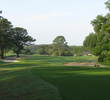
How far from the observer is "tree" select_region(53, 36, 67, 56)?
133 metres

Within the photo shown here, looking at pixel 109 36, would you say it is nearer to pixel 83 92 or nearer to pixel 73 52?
pixel 83 92

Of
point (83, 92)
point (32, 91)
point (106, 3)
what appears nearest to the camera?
point (83, 92)

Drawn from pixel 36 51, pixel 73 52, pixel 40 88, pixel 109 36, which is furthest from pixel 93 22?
pixel 36 51

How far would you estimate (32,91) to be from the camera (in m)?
13.2

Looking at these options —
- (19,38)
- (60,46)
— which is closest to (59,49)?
(60,46)

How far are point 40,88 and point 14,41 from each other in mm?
80408

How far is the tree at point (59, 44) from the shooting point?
133000 mm

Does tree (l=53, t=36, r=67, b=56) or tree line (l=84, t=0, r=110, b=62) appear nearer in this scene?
tree line (l=84, t=0, r=110, b=62)

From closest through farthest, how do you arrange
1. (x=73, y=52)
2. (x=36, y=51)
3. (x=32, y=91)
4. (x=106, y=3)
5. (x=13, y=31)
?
(x=32, y=91) → (x=106, y=3) → (x=13, y=31) → (x=73, y=52) → (x=36, y=51)

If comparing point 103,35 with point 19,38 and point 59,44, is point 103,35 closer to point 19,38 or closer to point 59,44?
point 19,38

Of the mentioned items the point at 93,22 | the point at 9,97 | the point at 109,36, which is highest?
the point at 93,22

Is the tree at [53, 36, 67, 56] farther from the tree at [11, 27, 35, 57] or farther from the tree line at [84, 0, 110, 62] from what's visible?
the tree line at [84, 0, 110, 62]

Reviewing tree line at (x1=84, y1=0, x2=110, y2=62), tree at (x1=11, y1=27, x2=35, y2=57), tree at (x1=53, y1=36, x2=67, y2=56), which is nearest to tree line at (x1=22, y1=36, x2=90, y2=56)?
tree at (x1=53, y1=36, x2=67, y2=56)

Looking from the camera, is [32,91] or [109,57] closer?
[32,91]
